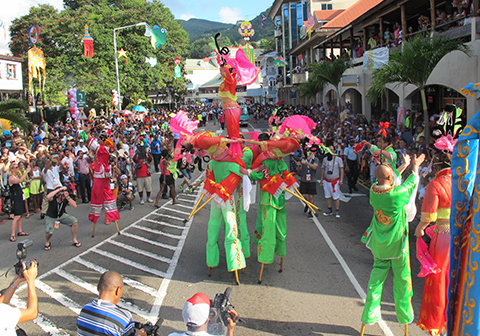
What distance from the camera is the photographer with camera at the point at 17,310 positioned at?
115 inches

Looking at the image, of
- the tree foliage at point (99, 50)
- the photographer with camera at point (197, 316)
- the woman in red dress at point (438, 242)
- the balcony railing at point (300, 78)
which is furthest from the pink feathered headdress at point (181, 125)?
the balcony railing at point (300, 78)

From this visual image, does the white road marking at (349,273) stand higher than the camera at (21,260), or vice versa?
the camera at (21,260)

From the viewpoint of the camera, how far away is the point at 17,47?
4144 cm

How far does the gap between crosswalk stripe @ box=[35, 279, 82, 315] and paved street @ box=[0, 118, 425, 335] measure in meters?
0.01

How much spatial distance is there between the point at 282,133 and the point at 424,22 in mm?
11889

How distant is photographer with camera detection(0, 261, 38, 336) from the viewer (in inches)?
115

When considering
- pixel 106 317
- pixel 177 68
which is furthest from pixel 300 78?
pixel 106 317

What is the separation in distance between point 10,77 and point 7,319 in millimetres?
33671

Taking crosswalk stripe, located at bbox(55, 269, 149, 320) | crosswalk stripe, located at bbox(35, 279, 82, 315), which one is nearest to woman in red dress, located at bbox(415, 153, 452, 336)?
crosswalk stripe, located at bbox(55, 269, 149, 320)

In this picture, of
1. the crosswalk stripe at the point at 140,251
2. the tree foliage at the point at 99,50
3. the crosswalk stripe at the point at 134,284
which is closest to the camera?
the crosswalk stripe at the point at 134,284

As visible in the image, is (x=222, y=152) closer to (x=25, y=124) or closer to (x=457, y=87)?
(x=457, y=87)

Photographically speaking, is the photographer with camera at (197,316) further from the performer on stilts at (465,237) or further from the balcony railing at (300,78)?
the balcony railing at (300,78)

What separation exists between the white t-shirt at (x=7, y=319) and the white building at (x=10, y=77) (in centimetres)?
3227

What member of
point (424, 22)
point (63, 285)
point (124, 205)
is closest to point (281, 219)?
point (63, 285)
